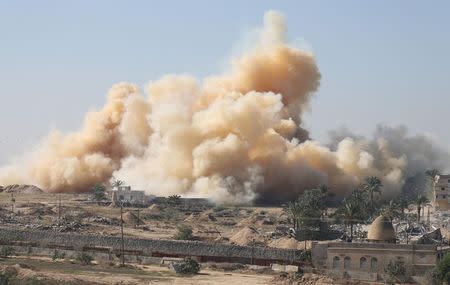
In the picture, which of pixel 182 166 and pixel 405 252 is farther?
pixel 182 166

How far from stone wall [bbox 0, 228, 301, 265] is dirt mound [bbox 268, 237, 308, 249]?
393cm

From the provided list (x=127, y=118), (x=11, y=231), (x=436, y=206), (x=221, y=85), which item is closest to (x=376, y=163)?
(x=436, y=206)

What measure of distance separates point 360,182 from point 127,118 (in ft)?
107

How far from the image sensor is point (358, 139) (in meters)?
127

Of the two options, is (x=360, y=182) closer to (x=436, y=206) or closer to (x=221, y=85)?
(x=436, y=206)

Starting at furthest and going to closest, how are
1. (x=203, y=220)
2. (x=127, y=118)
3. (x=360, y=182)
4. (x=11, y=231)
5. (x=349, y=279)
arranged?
(x=127, y=118) → (x=360, y=182) → (x=203, y=220) → (x=11, y=231) → (x=349, y=279)

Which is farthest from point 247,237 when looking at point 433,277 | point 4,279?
point 4,279

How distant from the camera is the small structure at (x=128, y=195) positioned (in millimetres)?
106062

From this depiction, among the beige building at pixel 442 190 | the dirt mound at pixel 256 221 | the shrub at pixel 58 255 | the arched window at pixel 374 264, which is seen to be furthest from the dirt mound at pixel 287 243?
the beige building at pixel 442 190

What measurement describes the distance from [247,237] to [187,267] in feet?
49.6

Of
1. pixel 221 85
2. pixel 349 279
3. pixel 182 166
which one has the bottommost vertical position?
pixel 349 279

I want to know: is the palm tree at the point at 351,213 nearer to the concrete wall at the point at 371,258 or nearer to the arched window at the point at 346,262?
the concrete wall at the point at 371,258

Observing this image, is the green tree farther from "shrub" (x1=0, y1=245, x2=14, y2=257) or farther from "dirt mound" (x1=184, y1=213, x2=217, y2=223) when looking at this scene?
"shrub" (x1=0, y1=245, x2=14, y2=257)

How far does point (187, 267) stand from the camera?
6034cm
